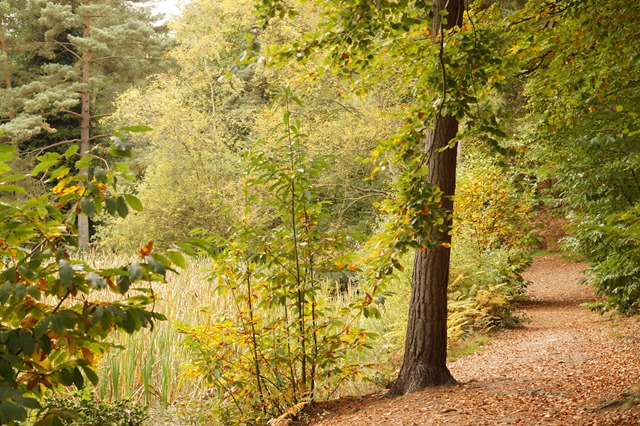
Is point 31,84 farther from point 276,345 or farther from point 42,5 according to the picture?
point 276,345

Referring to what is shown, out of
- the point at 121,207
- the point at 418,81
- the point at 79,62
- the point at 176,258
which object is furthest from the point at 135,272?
the point at 79,62

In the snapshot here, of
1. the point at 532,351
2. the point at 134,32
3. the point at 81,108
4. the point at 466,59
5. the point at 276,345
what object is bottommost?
the point at 532,351

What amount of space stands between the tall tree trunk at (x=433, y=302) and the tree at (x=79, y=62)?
17582 mm

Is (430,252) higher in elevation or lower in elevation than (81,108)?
lower

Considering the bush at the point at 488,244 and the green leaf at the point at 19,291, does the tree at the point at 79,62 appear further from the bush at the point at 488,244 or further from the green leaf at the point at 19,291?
the green leaf at the point at 19,291

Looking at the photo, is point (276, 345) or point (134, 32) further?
point (134, 32)

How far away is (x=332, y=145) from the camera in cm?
1805

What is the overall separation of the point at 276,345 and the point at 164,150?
15.3 m

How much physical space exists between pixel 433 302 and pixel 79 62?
2117 cm

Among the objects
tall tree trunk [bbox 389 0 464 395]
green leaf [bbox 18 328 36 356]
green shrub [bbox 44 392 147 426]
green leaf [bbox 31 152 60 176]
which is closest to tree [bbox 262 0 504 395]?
tall tree trunk [bbox 389 0 464 395]

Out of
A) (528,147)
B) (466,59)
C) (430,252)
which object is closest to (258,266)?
(430,252)

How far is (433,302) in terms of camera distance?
4969mm

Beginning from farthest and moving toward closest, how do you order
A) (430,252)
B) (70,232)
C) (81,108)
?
(81,108) < (430,252) < (70,232)

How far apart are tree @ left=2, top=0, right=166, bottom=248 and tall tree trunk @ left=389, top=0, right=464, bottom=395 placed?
1758cm
